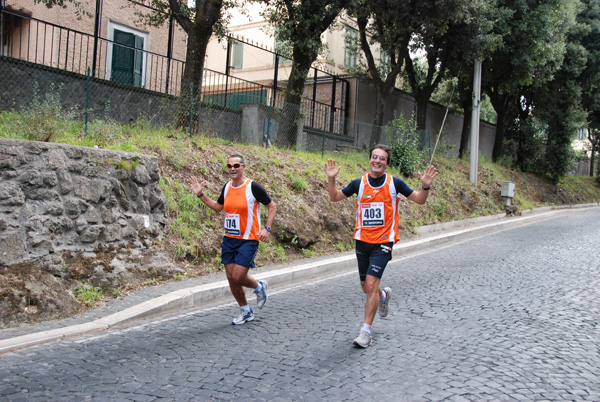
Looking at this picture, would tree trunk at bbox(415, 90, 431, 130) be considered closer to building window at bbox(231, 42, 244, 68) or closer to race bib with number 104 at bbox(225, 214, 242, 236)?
building window at bbox(231, 42, 244, 68)

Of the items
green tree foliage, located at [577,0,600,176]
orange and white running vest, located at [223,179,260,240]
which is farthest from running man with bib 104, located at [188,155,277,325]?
green tree foliage, located at [577,0,600,176]

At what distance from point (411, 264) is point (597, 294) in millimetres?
3407

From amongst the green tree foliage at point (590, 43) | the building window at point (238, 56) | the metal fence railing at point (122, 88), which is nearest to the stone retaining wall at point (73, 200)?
the metal fence railing at point (122, 88)

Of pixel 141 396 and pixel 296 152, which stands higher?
pixel 296 152

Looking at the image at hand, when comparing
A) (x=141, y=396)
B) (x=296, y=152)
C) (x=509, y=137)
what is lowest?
(x=141, y=396)

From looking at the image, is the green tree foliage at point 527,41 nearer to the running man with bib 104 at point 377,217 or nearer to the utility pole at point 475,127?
the utility pole at point 475,127

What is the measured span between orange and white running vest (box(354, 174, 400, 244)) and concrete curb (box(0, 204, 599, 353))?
8.46ft

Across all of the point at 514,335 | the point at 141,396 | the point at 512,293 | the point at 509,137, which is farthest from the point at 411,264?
the point at 509,137

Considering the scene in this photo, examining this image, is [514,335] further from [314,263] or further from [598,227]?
[598,227]

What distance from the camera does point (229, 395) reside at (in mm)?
3709

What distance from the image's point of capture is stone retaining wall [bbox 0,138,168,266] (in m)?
6.14

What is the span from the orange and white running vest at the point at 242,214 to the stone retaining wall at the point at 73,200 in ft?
7.76

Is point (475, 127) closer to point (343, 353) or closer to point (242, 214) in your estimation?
point (242, 214)

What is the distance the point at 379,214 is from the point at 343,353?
1404 millimetres
